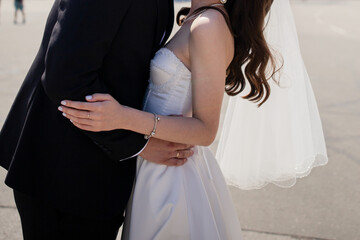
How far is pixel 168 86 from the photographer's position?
1992mm

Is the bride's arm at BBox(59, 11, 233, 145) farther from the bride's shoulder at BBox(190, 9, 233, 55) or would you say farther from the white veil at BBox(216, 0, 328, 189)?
the white veil at BBox(216, 0, 328, 189)

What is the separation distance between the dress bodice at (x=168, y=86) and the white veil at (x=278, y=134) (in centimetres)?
66

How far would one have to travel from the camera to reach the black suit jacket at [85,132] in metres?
1.55

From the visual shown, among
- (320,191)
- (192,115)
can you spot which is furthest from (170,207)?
(320,191)

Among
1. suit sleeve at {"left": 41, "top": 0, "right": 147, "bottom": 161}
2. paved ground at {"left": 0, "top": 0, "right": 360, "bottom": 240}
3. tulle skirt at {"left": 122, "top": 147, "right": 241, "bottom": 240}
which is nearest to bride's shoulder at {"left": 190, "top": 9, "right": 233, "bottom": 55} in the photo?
suit sleeve at {"left": 41, "top": 0, "right": 147, "bottom": 161}

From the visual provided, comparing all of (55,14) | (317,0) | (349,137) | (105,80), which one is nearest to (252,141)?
(105,80)

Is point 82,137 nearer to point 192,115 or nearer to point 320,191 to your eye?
point 192,115

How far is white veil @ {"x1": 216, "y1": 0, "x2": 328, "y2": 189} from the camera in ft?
8.39

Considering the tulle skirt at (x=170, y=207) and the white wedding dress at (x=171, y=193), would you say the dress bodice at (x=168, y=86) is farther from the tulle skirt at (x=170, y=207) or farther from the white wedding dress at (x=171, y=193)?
the tulle skirt at (x=170, y=207)

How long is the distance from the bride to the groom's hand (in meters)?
0.04

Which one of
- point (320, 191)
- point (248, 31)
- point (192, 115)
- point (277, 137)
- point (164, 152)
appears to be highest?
point (248, 31)

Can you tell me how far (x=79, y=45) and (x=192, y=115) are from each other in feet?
1.90

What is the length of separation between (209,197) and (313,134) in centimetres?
86

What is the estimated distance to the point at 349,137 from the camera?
17.9 ft
